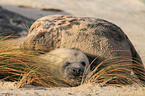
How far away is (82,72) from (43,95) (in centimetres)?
86

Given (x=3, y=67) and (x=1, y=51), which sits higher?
(x=1, y=51)

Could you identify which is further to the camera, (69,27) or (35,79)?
(69,27)

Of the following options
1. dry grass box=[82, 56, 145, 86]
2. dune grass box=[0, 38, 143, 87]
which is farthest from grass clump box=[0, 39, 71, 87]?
dry grass box=[82, 56, 145, 86]

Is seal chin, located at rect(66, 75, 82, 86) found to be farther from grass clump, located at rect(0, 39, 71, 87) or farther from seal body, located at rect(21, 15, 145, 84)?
seal body, located at rect(21, 15, 145, 84)

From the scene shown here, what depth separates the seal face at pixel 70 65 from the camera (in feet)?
7.68

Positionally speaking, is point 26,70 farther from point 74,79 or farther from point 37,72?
point 74,79

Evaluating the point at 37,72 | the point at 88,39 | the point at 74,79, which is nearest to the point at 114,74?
the point at 74,79

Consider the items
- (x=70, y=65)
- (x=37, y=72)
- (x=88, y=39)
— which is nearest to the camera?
(x=37, y=72)

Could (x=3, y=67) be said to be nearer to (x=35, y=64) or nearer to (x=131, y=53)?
(x=35, y=64)

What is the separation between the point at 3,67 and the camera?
234 cm

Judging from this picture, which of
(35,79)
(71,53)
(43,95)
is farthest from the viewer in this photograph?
(71,53)

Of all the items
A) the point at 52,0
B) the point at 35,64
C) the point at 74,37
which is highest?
the point at 52,0

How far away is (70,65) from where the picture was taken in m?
2.37

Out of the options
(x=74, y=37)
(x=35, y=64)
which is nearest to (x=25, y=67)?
(x=35, y=64)
